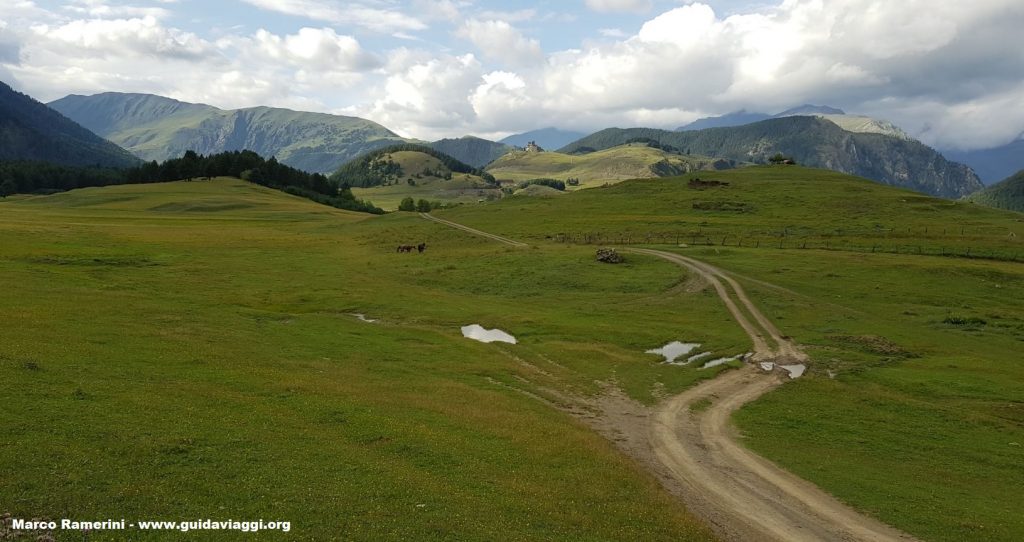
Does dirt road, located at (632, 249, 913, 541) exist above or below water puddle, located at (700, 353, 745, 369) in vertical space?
below

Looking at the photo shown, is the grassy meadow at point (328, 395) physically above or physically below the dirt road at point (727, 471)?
above

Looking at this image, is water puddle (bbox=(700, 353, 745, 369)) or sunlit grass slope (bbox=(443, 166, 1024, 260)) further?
sunlit grass slope (bbox=(443, 166, 1024, 260))

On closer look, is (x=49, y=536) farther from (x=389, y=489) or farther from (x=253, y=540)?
(x=389, y=489)

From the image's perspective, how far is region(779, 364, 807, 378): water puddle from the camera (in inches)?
1804

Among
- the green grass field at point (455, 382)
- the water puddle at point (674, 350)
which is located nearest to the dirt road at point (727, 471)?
the green grass field at point (455, 382)

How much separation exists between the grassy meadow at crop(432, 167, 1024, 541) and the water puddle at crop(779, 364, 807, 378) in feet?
3.21

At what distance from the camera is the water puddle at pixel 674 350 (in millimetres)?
49688

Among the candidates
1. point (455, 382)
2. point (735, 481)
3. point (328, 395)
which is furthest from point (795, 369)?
point (328, 395)

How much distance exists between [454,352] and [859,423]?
29.5m

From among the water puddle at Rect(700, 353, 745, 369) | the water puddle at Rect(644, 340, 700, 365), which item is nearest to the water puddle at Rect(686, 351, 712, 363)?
the water puddle at Rect(644, 340, 700, 365)

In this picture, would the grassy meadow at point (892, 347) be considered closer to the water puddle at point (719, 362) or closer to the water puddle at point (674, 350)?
the water puddle at point (719, 362)

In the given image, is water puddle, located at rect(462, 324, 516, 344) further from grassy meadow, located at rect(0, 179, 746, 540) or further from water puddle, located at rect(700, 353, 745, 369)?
water puddle, located at rect(700, 353, 745, 369)

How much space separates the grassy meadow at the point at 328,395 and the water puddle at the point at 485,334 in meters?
1.44

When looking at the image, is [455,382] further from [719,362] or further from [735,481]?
[719,362]
